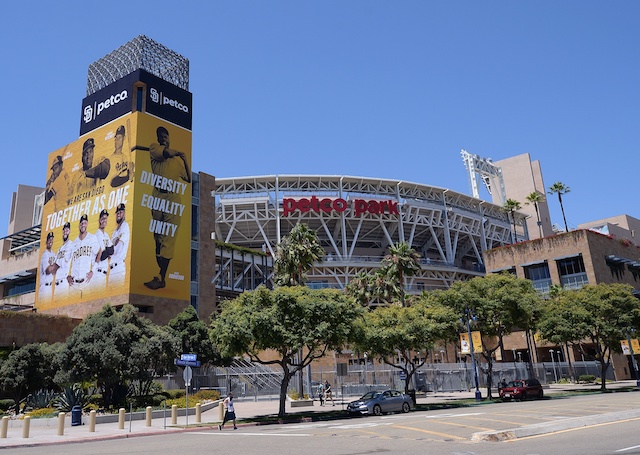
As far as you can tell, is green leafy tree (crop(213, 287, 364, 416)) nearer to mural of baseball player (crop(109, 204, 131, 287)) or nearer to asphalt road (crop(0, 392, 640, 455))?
asphalt road (crop(0, 392, 640, 455))

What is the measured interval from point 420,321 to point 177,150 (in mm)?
39279

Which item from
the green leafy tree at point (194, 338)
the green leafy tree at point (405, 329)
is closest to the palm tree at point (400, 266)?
the green leafy tree at point (405, 329)

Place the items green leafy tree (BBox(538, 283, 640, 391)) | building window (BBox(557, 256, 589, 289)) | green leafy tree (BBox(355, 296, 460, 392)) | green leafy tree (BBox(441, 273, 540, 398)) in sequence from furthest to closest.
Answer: building window (BBox(557, 256, 589, 289)) → green leafy tree (BBox(538, 283, 640, 391)) → green leafy tree (BBox(441, 273, 540, 398)) → green leafy tree (BBox(355, 296, 460, 392))

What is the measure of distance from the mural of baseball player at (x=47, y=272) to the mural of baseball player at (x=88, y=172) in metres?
7.07

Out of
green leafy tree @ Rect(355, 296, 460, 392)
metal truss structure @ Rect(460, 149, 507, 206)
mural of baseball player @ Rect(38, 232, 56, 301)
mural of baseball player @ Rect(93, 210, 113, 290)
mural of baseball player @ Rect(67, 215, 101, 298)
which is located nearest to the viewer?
green leafy tree @ Rect(355, 296, 460, 392)

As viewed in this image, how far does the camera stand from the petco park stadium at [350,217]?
91.7m

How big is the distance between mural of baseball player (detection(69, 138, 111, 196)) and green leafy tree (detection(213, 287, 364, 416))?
37572mm

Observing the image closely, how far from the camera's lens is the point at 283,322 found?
30.0 meters

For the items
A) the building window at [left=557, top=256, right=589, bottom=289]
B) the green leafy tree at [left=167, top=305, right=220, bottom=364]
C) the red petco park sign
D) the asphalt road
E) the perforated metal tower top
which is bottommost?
the asphalt road

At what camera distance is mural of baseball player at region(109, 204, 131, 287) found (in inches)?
2197

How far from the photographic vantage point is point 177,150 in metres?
63.8

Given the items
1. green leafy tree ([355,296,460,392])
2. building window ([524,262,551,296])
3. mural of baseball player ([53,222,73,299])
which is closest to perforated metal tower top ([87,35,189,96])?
mural of baseball player ([53,222,73,299])

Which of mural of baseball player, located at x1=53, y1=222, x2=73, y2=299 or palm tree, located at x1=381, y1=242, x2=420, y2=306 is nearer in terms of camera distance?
palm tree, located at x1=381, y1=242, x2=420, y2=306

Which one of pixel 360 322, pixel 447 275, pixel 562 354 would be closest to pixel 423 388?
pixel 360 322
